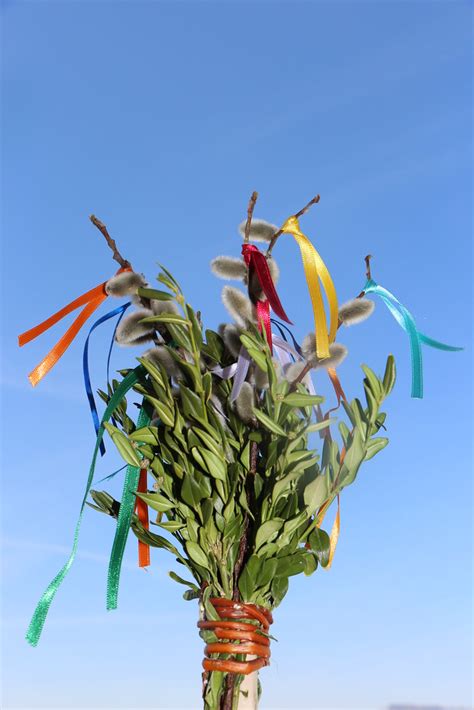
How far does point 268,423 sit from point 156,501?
19cm

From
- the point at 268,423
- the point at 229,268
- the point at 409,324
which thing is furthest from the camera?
the point at 409,324

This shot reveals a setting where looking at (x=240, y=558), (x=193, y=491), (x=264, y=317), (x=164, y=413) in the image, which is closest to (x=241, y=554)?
(x=240, y=558)

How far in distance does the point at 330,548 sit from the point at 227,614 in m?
0.20

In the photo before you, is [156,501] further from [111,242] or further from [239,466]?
[111,242]

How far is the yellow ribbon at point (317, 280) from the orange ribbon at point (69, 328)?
0.30 meters

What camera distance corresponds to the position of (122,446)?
3.61ft

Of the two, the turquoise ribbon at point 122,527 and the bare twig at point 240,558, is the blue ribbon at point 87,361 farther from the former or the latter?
the bare twig at point 240,558

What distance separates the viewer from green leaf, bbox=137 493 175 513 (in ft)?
3.52

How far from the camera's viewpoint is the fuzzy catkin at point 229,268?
3.67 feet

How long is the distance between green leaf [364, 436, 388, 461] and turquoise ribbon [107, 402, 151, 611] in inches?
12.7

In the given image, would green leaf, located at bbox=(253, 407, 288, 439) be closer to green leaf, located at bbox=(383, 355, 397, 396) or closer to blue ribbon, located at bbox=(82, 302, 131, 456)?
green leaf, located at bbox=(383, 355, 397, 396)

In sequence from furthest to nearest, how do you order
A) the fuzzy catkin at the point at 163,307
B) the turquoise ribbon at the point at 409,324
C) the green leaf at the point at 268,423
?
the turquoise ribbon at the point at 409,324 < the fuzzy catkin at the point at 163,307 < the green leaf at the point at 268,423

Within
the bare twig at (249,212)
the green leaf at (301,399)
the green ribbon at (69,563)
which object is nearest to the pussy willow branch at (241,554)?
the bare twig at (249,212)

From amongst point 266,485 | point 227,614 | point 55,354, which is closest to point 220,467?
point 266,485
